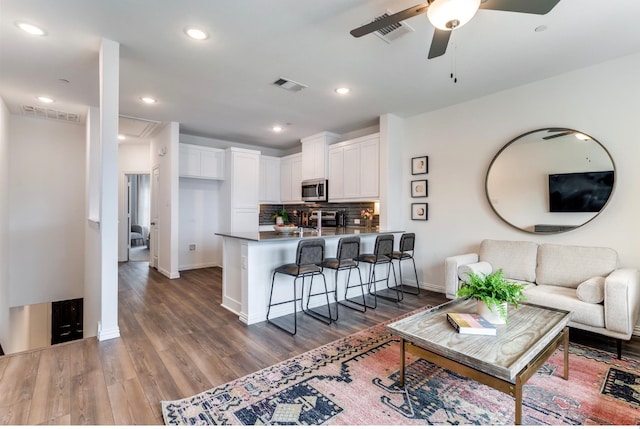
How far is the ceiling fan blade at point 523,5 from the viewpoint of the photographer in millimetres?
1688

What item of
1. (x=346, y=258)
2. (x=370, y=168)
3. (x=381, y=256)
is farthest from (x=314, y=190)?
(x=346, y=258)

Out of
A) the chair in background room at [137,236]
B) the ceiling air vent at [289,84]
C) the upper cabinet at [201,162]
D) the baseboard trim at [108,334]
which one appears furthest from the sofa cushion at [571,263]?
the chair in background room at [137,236]

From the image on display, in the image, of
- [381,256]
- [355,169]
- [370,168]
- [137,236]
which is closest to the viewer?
[381,256]

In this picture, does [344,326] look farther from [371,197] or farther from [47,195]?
[47,195]

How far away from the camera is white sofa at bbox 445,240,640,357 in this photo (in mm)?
2457

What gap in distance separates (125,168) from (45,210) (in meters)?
1.98

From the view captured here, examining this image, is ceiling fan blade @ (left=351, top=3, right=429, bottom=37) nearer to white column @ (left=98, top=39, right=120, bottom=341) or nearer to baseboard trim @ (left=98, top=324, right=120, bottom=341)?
white column @ (left=98, top=39, right=120, bottom=341)

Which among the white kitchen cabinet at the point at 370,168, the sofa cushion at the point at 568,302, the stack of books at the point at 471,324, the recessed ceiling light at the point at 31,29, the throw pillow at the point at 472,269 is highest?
the recessed ceiling light at the point at 31,29

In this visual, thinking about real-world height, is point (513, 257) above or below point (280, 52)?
below

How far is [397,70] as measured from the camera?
327 centimetres

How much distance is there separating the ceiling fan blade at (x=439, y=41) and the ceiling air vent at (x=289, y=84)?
175 cm

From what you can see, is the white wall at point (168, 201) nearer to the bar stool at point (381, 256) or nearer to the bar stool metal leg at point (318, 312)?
the bar stool metal leg at point (318, 312)

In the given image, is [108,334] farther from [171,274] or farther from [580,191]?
[580,191]

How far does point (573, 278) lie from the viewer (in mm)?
3098
